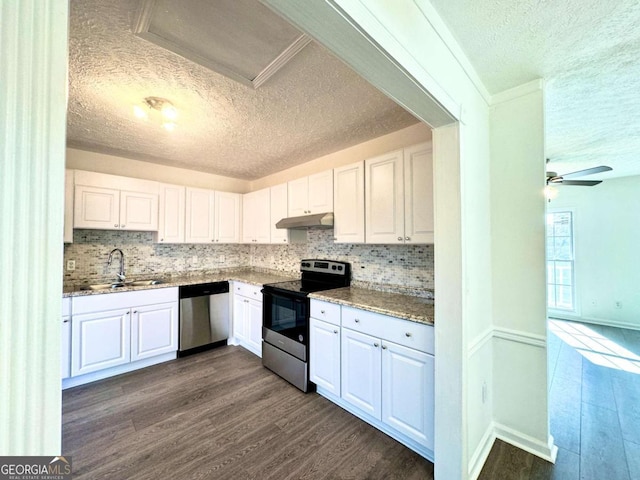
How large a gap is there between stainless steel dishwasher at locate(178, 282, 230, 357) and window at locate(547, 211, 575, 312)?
5.69m

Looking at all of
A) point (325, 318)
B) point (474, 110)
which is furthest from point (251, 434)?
point (474, 110)

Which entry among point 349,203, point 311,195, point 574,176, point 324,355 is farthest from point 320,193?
point 574,176

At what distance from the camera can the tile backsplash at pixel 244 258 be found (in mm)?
2465

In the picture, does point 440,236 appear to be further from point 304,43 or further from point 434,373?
point 304,43

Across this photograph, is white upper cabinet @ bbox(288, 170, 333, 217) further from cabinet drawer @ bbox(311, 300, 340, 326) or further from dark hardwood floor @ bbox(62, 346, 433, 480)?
dark hardwood floor @ bbox(62, 346, 433, 480)

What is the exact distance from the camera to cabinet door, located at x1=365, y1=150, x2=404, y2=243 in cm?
222

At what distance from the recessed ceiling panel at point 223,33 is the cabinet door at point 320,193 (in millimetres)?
1284

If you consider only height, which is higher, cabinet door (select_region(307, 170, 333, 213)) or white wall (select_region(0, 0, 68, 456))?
cabinet door (select_region(307, 170, 333, 213))

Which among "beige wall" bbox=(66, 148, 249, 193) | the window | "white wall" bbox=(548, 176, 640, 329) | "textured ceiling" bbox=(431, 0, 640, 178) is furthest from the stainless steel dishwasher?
"white wall" bbox=(548, 176, 640, 329)

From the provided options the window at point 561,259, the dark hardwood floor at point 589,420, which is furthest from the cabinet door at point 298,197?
the window at point 561,259

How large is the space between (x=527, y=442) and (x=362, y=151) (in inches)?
110

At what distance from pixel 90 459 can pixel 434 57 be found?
3.18 metres

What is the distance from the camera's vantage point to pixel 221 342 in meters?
3.63

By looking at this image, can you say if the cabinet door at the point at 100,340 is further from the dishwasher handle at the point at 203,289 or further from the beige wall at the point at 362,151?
the beige wall at the point at 362,151
